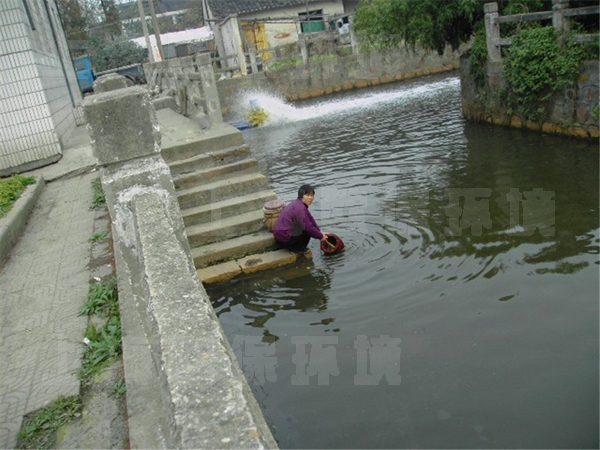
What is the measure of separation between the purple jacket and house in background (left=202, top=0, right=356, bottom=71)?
27.3 meters

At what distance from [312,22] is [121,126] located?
3389 cm

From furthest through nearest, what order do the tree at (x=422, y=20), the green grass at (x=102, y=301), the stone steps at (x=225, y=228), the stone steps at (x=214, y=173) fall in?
the tree at (x=422, y=20)
the stone steps at (x=214, y=173)
the stone steps at (x=225, y=228)
the green grass at (x=102, y=301)

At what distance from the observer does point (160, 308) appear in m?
2.68

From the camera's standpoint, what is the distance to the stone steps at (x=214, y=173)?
27.9 ft

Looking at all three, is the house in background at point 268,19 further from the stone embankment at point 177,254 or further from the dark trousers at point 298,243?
the dark trousers at point 298,243

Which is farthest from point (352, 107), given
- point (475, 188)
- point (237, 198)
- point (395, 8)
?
point (237, 198)

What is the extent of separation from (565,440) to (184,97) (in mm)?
10931

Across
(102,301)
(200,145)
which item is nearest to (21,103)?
(200,145)

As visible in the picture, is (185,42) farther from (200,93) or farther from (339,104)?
(200,93)

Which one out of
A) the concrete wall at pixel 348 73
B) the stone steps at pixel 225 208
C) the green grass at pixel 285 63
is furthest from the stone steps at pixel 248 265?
the green grass at pixel 285 63

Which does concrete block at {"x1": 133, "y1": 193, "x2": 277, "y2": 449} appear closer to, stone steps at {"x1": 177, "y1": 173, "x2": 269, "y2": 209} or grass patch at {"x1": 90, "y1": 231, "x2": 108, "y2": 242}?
grass patch at {"x1": 90, "y1": 231, "x2": 108, "y2": 242}

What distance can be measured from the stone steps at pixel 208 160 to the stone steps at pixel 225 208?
67cm

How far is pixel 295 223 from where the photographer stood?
7.65m

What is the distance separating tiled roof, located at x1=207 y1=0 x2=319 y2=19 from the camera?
117 feet
